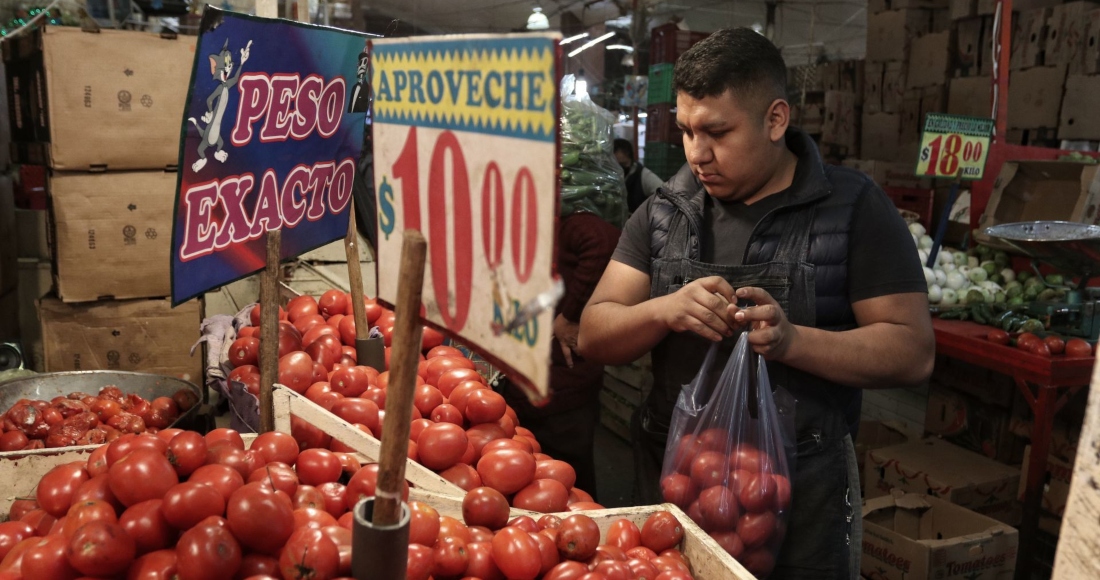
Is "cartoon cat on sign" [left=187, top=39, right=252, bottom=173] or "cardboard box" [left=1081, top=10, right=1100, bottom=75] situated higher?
"cardboard box" [left=1081, top=10, right=1100, bottom=75]

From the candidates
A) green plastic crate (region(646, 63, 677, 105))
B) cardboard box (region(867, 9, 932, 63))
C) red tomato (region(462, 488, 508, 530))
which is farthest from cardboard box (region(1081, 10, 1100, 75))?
red tomato (region(462, 488, 508, 530))

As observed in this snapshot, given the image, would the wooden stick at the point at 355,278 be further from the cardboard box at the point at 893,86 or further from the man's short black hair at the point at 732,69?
the cardboard box at the point at 893,86

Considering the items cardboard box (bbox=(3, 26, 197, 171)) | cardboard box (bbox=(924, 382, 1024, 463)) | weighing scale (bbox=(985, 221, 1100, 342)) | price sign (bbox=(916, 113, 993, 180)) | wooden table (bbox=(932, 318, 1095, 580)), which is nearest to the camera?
wooden table (bbox=(932, 318, 1095, 580))

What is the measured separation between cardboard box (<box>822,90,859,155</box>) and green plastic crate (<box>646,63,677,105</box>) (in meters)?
1.68

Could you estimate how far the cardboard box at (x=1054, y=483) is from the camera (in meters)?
4.03

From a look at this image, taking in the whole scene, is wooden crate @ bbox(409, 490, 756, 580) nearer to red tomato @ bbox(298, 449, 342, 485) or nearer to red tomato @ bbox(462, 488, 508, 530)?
red tomato @ bbox(462, 488, 508, 530)

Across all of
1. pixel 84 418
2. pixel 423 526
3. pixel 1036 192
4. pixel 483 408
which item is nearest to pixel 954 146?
pixel 1036 192

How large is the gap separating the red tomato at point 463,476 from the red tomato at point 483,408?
0.21 m

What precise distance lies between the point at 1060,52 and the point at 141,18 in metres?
6.98

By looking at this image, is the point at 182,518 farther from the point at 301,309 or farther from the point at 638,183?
the point at 638,183

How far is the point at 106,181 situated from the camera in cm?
421

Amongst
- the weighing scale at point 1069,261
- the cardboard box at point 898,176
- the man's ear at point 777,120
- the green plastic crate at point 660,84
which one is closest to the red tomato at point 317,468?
the man's ear at point 777,120

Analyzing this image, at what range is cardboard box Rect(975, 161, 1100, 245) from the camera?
488 cm

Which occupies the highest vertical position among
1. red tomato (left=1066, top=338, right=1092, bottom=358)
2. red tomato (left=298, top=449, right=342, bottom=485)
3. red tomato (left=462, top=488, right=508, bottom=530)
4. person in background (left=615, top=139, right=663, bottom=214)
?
person in background (left=615, top=139, right=663, bottom=214)
